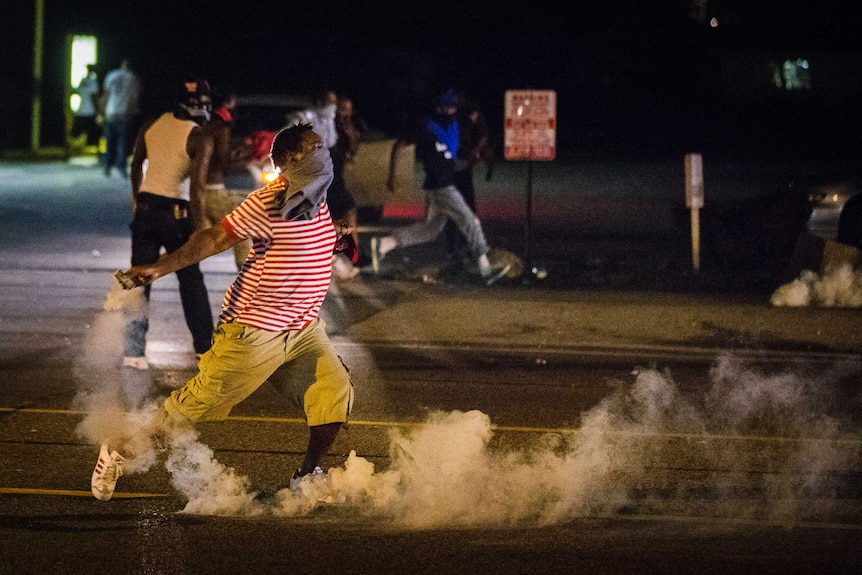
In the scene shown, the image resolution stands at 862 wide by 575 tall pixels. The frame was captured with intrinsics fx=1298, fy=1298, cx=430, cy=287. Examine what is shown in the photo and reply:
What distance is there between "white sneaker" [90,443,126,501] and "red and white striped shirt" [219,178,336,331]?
78 cm

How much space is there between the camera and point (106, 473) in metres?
5.60

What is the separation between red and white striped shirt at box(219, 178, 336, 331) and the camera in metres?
5.30

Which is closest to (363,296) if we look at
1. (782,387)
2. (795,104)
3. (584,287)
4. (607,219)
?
(584,287)

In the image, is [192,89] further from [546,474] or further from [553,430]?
[546,474]

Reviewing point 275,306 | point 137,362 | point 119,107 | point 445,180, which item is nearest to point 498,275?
point 445,180

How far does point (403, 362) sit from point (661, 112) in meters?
32.7

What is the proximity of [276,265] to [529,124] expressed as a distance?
310 inches

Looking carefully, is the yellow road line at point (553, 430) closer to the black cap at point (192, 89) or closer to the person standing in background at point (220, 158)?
the person standing in background at point (220, 158)

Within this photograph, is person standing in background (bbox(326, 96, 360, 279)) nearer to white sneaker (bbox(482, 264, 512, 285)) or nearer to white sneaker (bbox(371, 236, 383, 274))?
white sneaker (bbox(371, 236, 383, 274))

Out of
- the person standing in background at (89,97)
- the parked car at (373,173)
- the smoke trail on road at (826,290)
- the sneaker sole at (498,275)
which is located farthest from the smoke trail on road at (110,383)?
the person standing in background at (89,97)

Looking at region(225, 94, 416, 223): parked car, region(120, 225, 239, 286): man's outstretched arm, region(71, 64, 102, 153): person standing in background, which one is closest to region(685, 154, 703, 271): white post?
region(225, 94, 416, 223): parked car

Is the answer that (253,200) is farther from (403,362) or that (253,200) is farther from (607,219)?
(607,219)

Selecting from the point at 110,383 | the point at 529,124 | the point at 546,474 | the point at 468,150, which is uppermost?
the point at 529,124

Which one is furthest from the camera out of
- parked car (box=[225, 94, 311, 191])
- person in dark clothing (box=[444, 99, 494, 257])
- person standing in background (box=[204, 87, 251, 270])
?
parked car (box=[225, 94, 311, 191])
